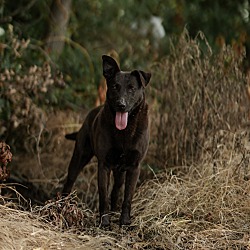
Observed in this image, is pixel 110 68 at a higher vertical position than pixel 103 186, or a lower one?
higher

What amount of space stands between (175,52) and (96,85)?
2118mm

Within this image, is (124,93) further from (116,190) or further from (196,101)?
(196,101)

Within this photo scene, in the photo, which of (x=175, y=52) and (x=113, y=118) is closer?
(x=113, y=118)

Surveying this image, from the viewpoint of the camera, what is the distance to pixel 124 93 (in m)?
5.10

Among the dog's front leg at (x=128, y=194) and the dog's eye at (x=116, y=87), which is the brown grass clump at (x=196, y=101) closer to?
the dog's front leg at (x=128, y=194)

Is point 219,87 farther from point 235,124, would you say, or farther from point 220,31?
point 220,31

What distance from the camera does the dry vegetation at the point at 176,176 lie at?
194 inches

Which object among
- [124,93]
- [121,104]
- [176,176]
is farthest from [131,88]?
[176,176]

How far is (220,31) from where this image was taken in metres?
10.0

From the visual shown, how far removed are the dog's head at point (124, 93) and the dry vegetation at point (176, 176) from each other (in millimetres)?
763

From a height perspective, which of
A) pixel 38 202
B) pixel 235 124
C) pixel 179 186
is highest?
pixel 235 124

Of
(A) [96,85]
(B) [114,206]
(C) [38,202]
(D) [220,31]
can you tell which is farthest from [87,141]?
(D) [220,31]

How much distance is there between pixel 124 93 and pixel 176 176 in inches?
58.0

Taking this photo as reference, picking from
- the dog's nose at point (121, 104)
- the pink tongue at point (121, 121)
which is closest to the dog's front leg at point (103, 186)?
the pink tongue at point (121, 121)
